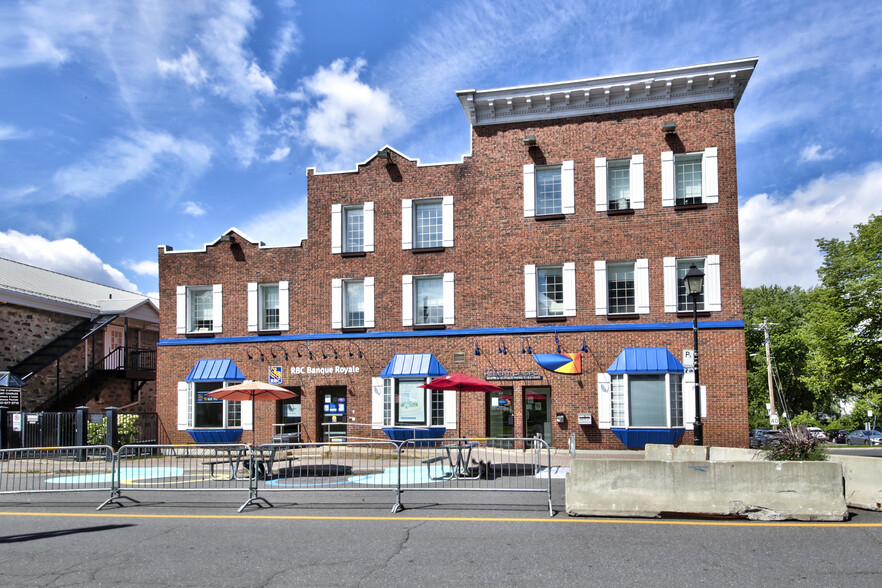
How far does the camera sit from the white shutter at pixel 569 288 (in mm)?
23047

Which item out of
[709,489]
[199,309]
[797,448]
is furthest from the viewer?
[199,309]

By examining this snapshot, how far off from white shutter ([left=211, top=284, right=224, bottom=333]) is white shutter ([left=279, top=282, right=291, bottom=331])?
2403 mm

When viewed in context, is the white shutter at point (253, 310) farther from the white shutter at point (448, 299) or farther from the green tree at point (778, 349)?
the green tree at point (778, 349)

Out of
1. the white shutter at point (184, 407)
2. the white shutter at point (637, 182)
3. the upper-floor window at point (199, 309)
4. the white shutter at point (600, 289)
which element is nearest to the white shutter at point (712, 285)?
the white shutter at point (637, 182)

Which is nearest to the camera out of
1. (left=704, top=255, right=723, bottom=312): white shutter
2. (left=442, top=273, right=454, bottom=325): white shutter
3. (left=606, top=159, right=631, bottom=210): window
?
(left=704, top=255, right=723, bottom=312): white shutter

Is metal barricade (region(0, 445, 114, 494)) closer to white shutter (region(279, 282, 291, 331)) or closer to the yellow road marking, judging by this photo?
the yellow road marking

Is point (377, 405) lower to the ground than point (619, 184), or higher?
lower

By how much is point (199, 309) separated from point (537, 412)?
1342 cm

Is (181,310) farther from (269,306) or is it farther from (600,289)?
(600,289)

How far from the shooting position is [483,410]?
76.7 ft

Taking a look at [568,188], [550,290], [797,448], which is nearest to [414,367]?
[550,290]

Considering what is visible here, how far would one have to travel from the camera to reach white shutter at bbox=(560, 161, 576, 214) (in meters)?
23.4

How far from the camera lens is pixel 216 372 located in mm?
25500

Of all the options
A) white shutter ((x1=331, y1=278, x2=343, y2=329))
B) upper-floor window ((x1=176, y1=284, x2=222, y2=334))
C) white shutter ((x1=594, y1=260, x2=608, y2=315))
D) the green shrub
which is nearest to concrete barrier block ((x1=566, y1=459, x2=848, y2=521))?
the green shrub
